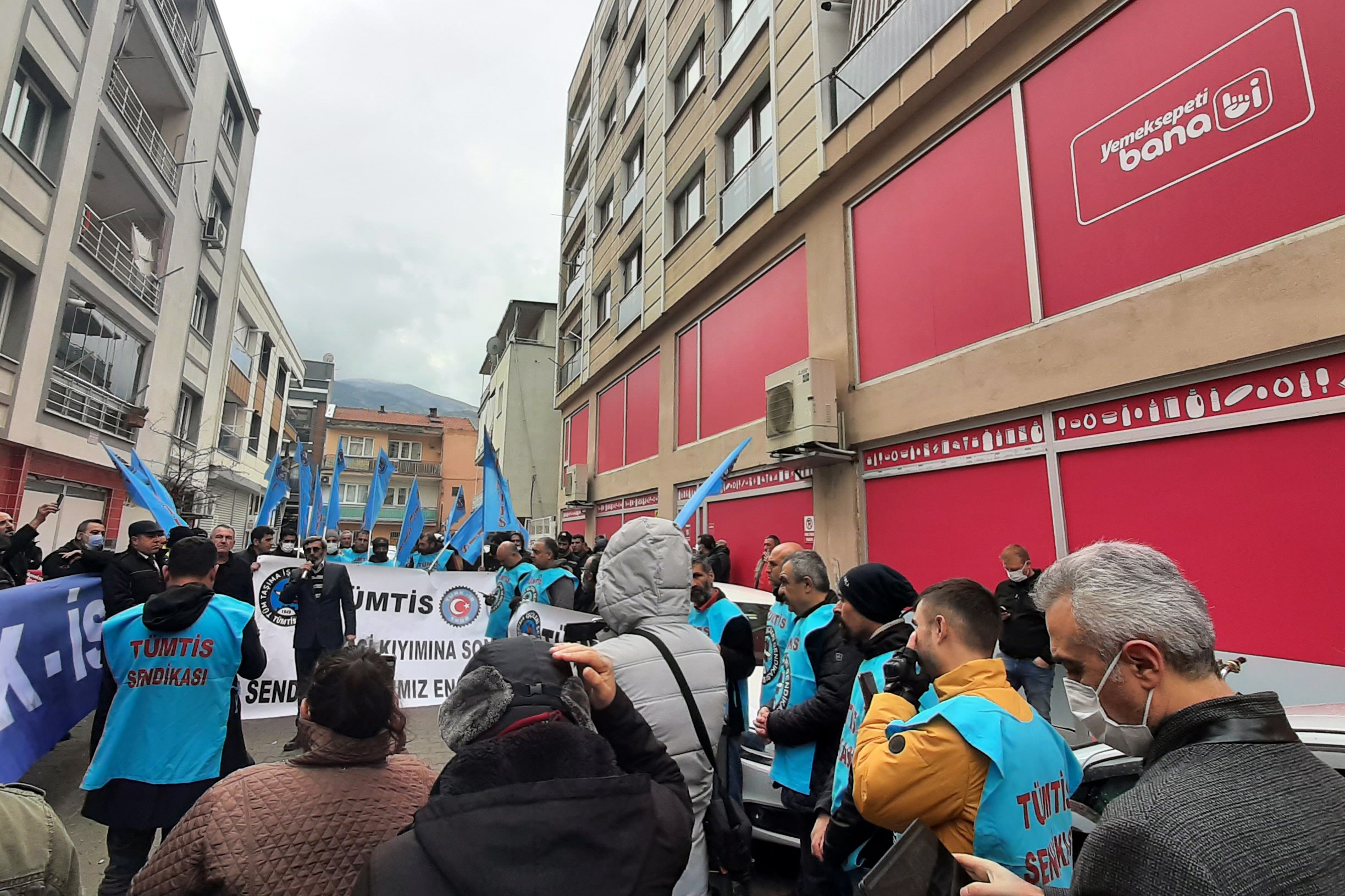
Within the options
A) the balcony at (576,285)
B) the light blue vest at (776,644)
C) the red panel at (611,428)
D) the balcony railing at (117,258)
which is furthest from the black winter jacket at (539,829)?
the balcony at (576,285)

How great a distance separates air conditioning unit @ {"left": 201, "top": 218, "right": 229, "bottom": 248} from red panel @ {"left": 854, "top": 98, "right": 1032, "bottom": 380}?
19916mm

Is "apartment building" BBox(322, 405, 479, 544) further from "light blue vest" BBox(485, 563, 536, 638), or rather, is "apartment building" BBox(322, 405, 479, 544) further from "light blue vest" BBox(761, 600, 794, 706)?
"light blue vest" BBox(761, 600, 794, 706)

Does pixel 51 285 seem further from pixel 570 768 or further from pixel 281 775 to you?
pixel 570 768

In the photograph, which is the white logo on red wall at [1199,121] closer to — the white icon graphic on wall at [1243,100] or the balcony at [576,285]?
the white icon graphic on wall at [1243,100]

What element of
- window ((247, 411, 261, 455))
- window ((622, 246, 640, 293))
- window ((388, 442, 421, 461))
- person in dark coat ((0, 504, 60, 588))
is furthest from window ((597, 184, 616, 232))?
window ((388, 442, 421, 461))

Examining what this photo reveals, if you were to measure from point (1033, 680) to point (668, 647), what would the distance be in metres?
4.64

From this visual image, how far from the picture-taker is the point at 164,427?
17.8 meters

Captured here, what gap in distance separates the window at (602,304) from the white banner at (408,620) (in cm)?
1359

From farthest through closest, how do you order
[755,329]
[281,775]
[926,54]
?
[755,329] → [926,54] → [281,775]

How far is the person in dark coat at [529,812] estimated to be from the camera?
1.10 m

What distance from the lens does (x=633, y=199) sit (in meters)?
17.8

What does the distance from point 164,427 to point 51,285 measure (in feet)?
21.1

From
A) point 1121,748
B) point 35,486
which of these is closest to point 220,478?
point 35,486

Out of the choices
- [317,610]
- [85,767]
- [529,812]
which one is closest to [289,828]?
[529,812]
